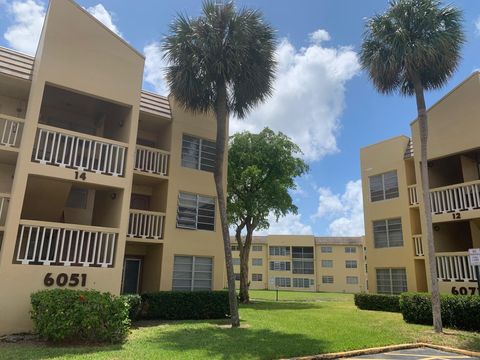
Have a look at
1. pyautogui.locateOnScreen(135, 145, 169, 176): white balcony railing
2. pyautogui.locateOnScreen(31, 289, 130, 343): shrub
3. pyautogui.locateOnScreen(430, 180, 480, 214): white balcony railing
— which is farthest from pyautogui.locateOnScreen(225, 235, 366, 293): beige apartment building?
A: pyautogui.locateOnScreen(31, 289, 130, 343): shrub

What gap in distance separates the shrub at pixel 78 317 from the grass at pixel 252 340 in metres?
0.46

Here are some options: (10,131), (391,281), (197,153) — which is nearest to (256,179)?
(197,153)

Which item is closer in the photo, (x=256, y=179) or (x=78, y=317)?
(x=78, y=317)

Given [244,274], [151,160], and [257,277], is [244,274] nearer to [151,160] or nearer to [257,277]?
[151,160]

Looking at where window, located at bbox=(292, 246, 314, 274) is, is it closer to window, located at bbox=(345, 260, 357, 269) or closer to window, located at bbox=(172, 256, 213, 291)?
window, located at bbox=(345, 260, 357, 269)

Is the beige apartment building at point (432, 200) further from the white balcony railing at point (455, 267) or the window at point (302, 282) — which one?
the window at point (302, 282)

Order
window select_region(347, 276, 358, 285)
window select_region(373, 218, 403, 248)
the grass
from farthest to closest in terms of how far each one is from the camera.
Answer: window select_region(347, 276, 358, 285), window select_region(373, 218, 403, 248), the grass

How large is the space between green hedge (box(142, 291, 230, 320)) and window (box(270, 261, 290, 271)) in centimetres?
5224

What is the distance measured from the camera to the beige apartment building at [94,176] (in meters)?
12.5

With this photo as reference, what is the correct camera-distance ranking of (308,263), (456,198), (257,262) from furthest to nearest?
(257,262), (308,263), (456,198)

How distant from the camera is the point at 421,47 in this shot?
14336mm

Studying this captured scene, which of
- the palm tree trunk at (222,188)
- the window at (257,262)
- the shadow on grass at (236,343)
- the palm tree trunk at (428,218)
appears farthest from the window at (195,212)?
the window at (257,262)

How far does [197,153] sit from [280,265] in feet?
172

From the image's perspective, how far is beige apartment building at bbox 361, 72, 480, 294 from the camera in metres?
16.8
